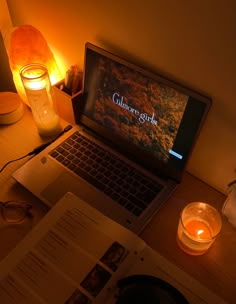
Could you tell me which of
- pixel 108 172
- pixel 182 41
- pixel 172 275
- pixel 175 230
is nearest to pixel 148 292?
pixel 172 275

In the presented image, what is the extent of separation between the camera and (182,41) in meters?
0.63

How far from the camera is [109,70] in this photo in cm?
76

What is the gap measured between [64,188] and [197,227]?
0.35m

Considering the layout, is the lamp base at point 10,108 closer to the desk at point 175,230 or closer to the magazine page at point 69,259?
the desk at point 175,230

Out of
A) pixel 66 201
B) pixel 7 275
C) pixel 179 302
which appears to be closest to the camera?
pixel 179 302

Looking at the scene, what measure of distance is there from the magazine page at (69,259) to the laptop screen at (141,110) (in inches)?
8.8

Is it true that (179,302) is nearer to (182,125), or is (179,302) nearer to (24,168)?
(182,125)

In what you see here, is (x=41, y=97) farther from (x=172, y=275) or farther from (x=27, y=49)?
(x=172, y=275)

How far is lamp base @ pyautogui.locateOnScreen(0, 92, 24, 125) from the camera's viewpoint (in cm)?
96

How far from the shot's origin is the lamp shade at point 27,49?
86 cm

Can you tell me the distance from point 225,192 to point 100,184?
34cm

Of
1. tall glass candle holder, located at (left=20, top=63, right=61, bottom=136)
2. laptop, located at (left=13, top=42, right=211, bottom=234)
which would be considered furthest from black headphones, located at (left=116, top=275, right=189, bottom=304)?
tall glass candle holder, located at (left=20, top=63, right=61, bottom=136)

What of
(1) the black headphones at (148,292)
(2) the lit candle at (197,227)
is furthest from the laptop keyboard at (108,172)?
(1) the black headphones at (148,292)

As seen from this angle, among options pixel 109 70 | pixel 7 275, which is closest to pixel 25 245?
pixel 7 275
